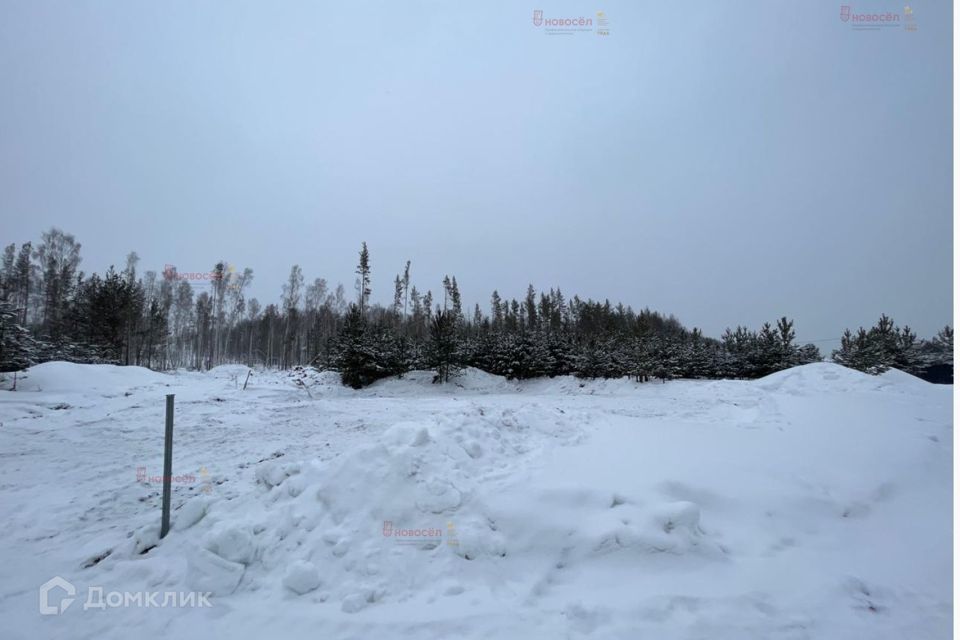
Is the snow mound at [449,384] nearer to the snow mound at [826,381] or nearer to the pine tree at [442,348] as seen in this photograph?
the pine tree at [442,348]

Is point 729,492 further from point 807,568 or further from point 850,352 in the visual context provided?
point 850,352

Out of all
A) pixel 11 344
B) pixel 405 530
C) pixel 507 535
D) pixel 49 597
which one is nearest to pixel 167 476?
pixel 49 597

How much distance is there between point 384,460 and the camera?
14.8ft

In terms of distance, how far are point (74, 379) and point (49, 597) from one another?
1599 cm

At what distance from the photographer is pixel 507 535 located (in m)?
3.62

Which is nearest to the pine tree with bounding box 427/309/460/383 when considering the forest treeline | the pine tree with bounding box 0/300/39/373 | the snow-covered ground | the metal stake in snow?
the forest treeline

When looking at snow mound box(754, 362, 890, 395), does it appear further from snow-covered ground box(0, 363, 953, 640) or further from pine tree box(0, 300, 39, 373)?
pine tree box(0, 300, 39, 373)

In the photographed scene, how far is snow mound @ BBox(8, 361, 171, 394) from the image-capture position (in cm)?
1292

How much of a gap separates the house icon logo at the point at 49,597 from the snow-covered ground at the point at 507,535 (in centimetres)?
4

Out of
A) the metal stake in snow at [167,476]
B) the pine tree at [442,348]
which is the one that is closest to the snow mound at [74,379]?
the metal stake in snow at [167,476]

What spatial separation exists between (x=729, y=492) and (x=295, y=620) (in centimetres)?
470

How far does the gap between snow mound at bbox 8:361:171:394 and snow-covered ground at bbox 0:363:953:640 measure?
8512 mm

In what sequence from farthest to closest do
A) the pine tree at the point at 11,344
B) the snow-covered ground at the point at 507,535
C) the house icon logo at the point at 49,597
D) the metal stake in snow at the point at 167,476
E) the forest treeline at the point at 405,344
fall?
the forest treeline at the point at 405,344 → the pine tree at the point at 11,344 → the metal stake in snow at the point at 167,476 → the house icon logo at the point at 49,597 → the snow-covered ground at the point at 507,535

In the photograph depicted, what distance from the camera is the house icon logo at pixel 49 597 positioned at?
9.48 ft
